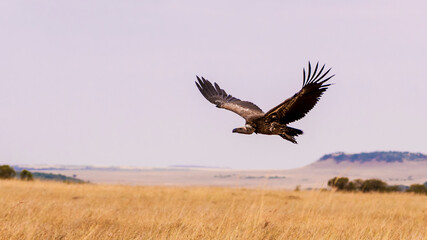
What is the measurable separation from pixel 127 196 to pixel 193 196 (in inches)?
77.4

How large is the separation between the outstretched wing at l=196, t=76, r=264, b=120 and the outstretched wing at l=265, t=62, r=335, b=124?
4.00 feet

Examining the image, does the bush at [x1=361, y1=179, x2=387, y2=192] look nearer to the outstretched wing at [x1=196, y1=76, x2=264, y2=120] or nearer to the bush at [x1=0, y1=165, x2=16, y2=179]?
the outstretched wing at [x1=196, y1=76, x2=264, y2=120]

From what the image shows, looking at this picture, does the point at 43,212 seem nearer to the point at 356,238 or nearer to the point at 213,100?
the point at 213,100

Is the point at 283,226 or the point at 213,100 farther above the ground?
the point at 213,100

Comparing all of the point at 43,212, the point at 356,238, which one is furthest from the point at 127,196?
the point at 356,238

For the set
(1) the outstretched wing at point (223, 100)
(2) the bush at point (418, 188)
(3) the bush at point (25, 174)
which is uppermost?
(1) the outstretched wing at point (223, 100)

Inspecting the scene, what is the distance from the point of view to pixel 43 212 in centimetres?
769

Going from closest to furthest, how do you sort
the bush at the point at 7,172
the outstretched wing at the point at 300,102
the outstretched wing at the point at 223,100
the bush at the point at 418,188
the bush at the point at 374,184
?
the outstretched wing at the point at 300,102
the outstretched wing at the point at 223,100
the bush at the point at 418,188
the bush at the point at 374,184
the bush at the point at 7,172

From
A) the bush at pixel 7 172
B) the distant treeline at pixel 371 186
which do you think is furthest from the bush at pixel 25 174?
the distant treeline at pixel 371 186

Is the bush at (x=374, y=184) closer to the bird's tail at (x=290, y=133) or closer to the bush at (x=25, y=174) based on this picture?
the bush at (x=25, y=174)

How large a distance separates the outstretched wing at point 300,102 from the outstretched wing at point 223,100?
1218mm

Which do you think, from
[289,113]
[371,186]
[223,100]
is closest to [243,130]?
[289,113]

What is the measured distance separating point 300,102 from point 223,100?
2.76 m

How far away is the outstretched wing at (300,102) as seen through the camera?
575cm
